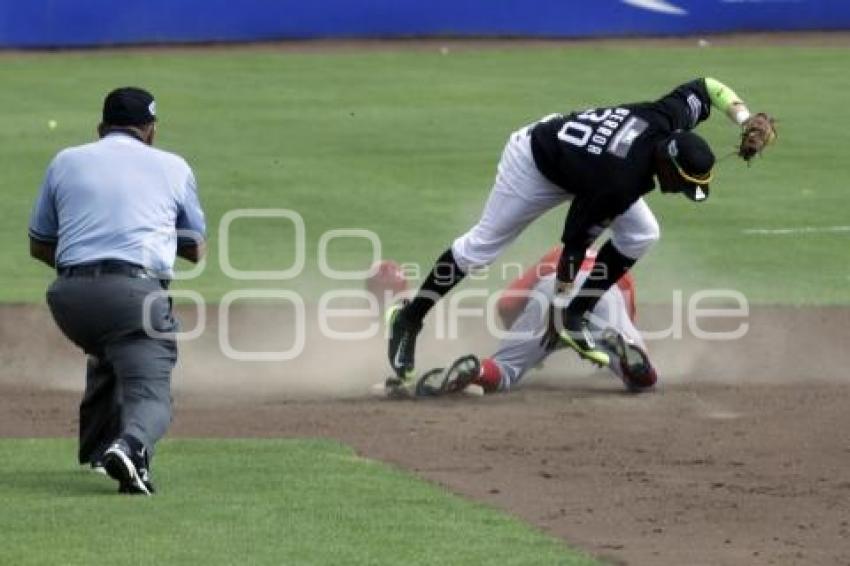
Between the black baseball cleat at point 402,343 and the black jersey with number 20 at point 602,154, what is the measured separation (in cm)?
98

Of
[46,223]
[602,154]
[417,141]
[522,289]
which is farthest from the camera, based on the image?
[417,141]

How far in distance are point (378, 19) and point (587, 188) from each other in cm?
1447

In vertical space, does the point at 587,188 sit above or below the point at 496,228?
above

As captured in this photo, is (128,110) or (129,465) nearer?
(129,465)

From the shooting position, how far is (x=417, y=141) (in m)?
19.7

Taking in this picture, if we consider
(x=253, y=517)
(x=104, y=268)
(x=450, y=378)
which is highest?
(x=104, y=268)

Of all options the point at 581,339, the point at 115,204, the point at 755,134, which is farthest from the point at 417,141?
the point at 115,204

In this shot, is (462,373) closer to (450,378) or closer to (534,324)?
(450,378)

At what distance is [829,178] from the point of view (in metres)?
18.2

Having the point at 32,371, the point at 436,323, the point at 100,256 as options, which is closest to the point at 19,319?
the point at 32,371

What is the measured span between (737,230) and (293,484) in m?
8.05

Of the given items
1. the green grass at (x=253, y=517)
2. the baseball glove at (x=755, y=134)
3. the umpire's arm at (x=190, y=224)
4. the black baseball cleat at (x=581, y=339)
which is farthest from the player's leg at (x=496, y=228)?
the umpire's arm at (x=190, y=224)

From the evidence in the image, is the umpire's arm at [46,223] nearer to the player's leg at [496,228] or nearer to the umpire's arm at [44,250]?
the umpire's arm at [44,250]

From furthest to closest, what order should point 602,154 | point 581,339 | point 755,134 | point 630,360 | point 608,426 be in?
point 630,360 < point 581,339 < point 755,134 < point 602,154 < point 608,426
